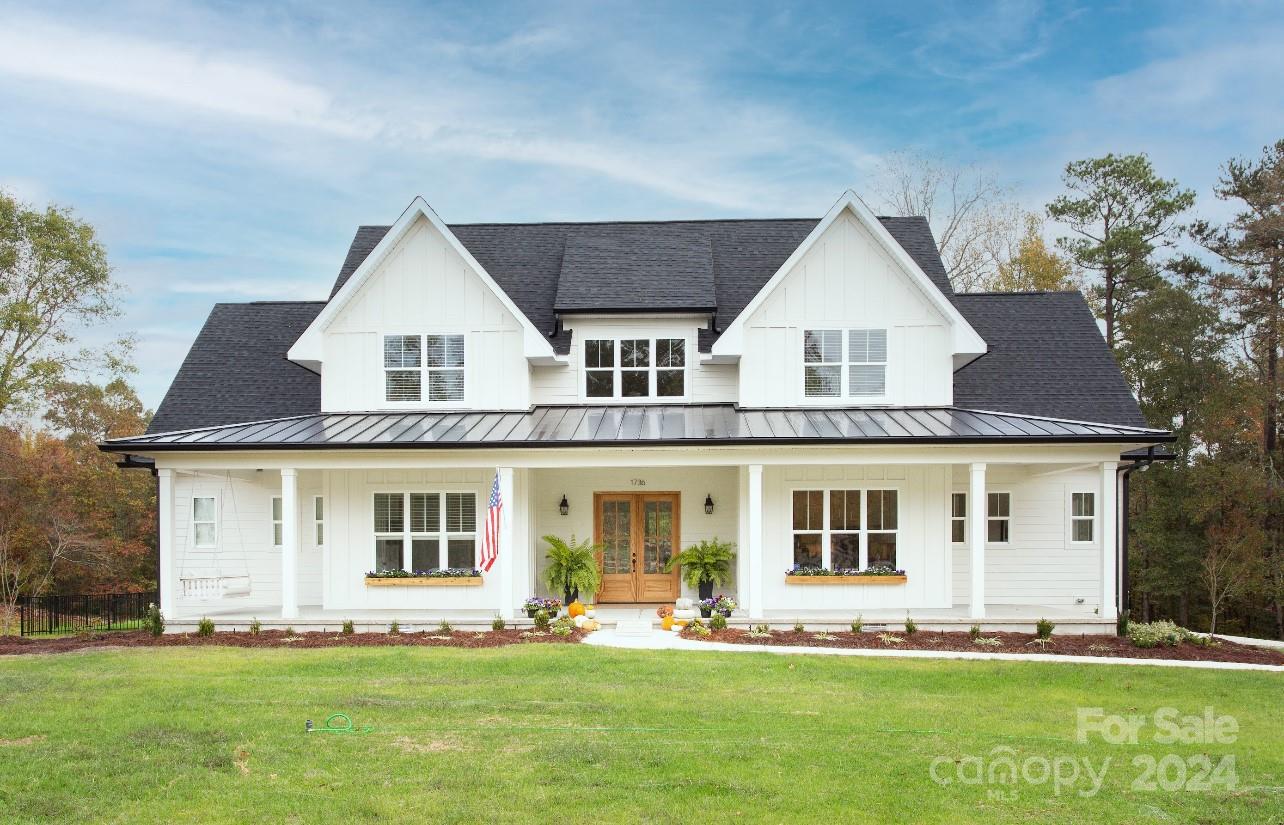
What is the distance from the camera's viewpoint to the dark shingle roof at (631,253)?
2039 cm

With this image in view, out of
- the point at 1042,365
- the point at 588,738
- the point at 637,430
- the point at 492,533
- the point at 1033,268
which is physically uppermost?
the point at 1033,268

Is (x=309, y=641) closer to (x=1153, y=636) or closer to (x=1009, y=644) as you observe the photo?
(x=1009, y=644)

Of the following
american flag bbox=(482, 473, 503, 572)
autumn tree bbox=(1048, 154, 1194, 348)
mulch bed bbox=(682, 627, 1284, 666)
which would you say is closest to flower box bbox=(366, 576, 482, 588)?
american flag bbox=(482, 473, 503, 572)

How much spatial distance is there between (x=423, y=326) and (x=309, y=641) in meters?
6.54

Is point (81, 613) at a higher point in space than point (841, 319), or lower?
lower

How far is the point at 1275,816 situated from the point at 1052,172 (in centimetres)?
3230

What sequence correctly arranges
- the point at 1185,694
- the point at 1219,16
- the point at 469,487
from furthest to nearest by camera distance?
1. the point at 1219,16
2. the point at 469,487
3. the point at 1185,694

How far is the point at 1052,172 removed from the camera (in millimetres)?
35594

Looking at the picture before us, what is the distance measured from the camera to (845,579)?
58.3 ft

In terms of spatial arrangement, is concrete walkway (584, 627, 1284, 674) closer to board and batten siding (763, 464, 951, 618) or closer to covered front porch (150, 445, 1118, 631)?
covered front porch (150, 445, 1118, 631)

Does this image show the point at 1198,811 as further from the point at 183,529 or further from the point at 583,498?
the point at 183,529

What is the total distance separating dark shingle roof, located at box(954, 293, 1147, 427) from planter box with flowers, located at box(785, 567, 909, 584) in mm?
4368

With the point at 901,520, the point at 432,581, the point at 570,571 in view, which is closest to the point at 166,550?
the point at 432,581

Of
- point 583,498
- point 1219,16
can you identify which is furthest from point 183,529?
point 1219,16
